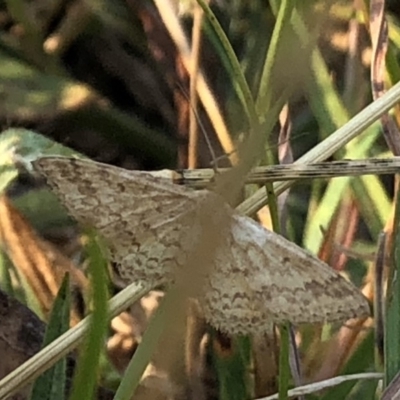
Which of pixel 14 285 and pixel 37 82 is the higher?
pixel 37 82

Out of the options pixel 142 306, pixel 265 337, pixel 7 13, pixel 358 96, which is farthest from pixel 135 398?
pixel 7 13

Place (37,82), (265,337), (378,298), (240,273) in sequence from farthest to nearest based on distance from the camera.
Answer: (37,82), (265,337), (378,298), (240,273)

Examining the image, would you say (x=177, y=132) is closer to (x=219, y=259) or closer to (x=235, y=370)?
(x=235, y=370)

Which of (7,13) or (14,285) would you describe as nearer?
(14,285)

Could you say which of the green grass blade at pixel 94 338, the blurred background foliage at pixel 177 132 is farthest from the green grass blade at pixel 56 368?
the green grass blade at pixel 94 338

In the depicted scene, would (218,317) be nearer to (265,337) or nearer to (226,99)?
(265,337)

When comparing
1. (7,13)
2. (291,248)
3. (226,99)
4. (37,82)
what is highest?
(7,13)

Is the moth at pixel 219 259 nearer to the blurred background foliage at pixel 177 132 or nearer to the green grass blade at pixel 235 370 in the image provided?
the blurred background foliage at pixel 177 132
